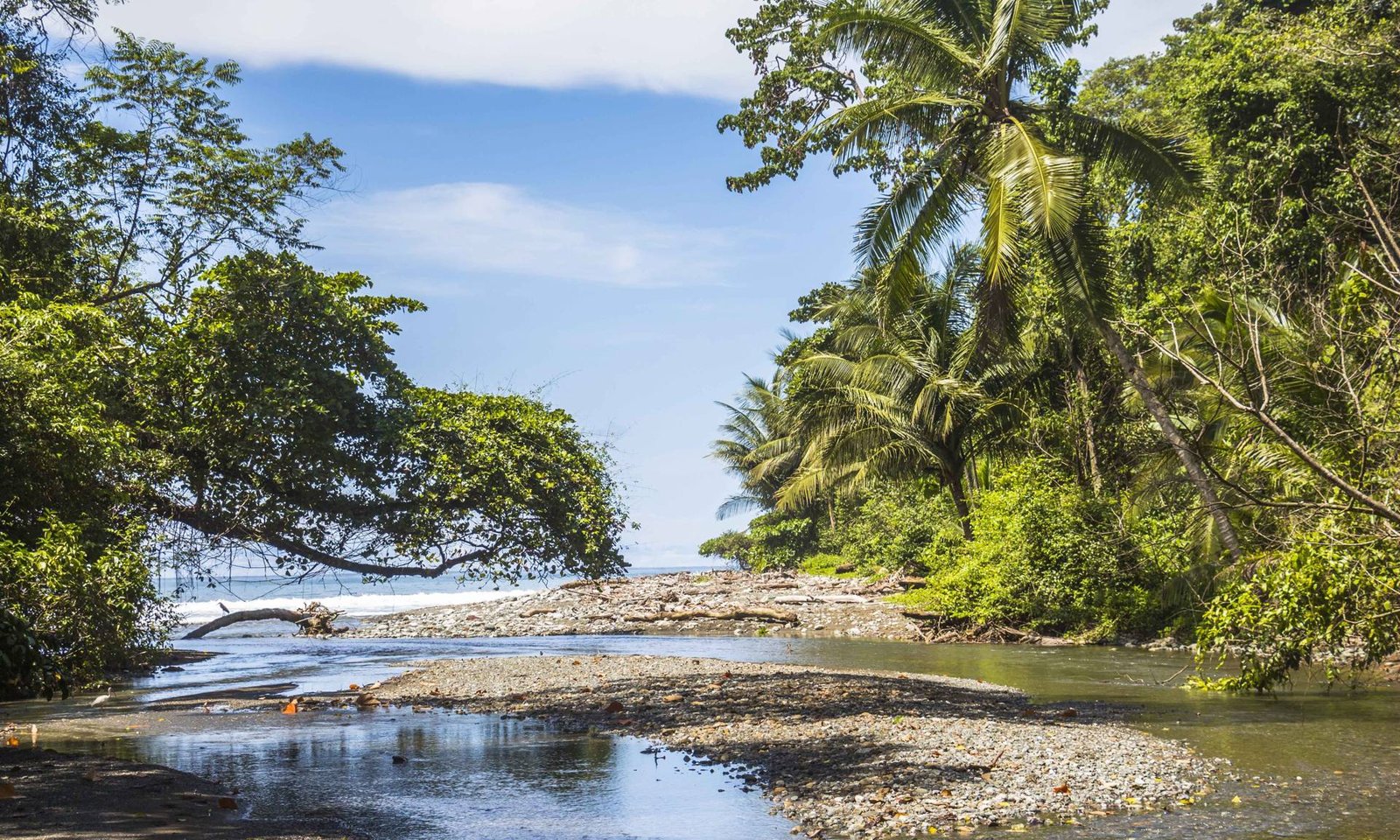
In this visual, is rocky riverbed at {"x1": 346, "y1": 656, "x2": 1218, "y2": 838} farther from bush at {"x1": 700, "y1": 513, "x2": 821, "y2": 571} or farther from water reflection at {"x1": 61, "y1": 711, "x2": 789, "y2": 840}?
bush at {"x1": 700, "y1": 513, "x2": 821, "y2": 571}

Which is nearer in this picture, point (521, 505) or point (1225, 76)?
point (521, 505)

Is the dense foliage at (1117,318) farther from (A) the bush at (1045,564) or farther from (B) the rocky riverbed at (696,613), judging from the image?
(B) the rocky riverbed at (696,613)

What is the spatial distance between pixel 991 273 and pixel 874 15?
14.5ft

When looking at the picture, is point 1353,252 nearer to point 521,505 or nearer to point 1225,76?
point 1225,76

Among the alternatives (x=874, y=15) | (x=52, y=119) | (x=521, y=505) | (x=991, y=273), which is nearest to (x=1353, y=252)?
(x=991, y=273)

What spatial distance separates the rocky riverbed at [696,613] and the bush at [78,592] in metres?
14.5

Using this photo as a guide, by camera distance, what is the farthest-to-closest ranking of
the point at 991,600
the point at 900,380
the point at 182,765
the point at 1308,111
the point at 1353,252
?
the point at 900,380 → the point at 991,600 → the point at 1308,111 → the point at 1353,252 → the point at 182,765

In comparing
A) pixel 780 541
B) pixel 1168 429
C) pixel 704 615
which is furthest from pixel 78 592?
pixel 780 541

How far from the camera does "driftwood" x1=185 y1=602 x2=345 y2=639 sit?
50.7 ft

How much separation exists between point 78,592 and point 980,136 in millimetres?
14059

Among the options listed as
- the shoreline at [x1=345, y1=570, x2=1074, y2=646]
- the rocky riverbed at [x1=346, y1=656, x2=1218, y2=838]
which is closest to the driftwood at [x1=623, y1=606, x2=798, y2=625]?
the shoreline at [x1=345, y1=570, x2=1074, y2=646]

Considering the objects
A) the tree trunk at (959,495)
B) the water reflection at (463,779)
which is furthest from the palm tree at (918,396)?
the water reflection at (463,779)

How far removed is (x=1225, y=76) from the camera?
66.0ft

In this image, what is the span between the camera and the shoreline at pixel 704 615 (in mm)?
26375
